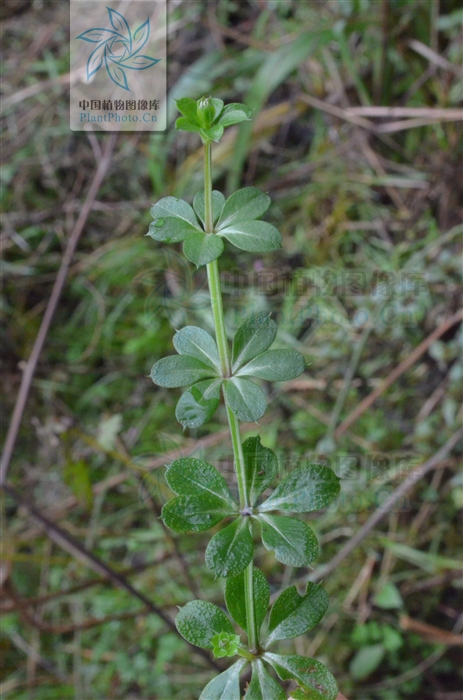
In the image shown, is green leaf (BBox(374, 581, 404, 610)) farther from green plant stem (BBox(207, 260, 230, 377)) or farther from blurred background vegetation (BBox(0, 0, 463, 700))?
green plant stem (BBox(207, 260, 230, 377))

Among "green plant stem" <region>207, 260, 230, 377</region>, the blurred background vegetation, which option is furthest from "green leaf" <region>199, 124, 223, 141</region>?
the blurred background vegetation

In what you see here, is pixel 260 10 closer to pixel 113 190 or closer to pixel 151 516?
pixel 113 190

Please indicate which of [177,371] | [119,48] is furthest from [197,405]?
[119,48]

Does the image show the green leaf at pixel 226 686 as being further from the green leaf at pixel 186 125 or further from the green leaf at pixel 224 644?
the green leaf at pixel 186 125

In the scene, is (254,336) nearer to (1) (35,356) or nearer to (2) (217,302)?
(2) (217,302)

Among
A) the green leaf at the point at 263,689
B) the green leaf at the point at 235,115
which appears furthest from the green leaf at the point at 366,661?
the green leaf at the point at 235,115

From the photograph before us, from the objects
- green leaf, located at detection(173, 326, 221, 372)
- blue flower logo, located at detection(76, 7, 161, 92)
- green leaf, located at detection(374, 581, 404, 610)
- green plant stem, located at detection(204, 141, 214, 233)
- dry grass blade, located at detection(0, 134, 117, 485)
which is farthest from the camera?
blue flower logo, located at detection(76, 7, 161, 92)

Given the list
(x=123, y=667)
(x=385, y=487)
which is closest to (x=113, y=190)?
(x=385, y=487)
